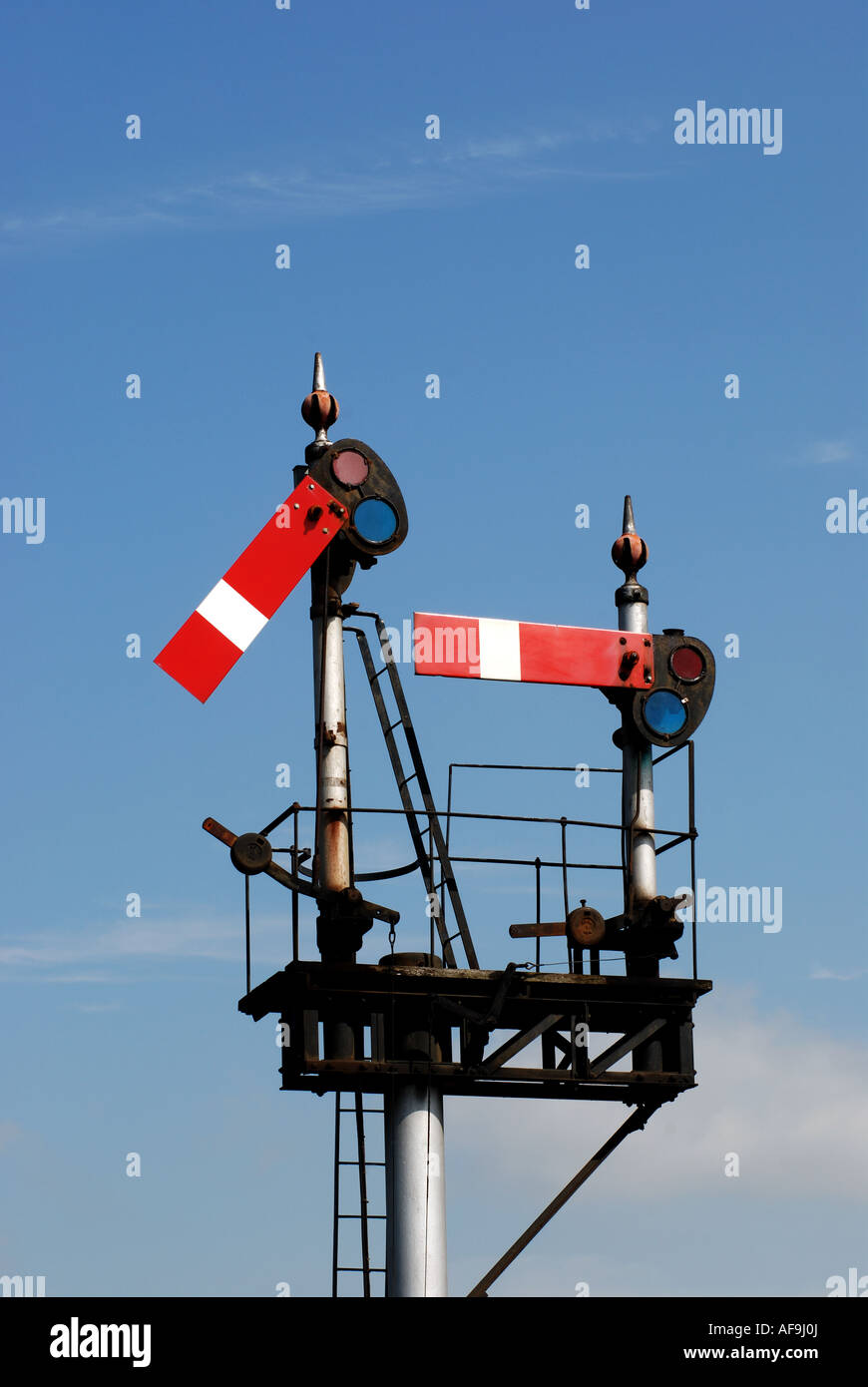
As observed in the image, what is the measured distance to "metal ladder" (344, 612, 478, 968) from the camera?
20266mm

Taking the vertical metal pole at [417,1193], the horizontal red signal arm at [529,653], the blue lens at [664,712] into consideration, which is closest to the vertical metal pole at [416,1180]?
the vertical metal pole at [417,1193]

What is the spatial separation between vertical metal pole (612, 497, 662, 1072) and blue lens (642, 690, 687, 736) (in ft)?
0.68

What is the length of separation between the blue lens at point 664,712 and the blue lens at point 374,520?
9.49ft

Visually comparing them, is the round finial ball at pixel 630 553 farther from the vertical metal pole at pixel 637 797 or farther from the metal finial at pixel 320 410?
the metal finial at pixel 320 410

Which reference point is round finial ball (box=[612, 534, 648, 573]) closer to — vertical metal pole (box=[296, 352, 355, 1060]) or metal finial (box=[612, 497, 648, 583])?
metal finial (box=[612, 497, 648, 583])

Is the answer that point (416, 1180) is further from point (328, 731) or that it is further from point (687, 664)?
point (687, 664)

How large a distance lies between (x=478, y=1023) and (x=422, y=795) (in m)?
2.27

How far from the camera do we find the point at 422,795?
817 inches

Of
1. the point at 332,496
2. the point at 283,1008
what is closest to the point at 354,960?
the point at 283,1008

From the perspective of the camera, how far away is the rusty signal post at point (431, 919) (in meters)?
19.4

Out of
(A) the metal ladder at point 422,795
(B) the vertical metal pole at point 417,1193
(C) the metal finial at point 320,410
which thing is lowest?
(B) the vertical metal pole at point 417,1193
